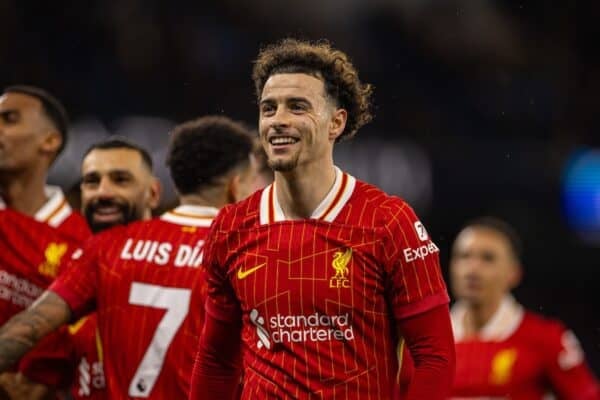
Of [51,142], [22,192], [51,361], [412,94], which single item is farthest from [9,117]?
[412,94]

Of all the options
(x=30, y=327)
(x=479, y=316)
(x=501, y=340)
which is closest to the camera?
(x=30, y=327)

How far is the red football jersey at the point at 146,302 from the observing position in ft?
16.1

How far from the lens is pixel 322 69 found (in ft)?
13.5

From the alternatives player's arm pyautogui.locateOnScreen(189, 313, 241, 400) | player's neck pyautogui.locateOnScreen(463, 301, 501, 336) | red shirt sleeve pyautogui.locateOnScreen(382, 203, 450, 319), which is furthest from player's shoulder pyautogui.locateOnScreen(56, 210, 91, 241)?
player's neck pyautogui.locateOnScreen(463, 301, 501, 336)

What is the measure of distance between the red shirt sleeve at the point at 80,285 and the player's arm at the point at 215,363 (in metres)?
0.84

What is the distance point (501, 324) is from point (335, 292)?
3711 mm

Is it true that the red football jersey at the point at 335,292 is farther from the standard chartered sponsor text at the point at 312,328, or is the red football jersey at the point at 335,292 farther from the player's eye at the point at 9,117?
the player's eye at the point at 9,117

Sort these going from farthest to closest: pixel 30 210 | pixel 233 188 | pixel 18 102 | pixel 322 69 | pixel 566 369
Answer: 1. pixel 566 369
2. pixel 18 102
3. pixel 30 210
4. pixel 233 188
5. pixel 322 69

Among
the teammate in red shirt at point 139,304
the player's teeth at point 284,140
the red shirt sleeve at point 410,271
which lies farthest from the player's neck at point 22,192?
the red shirt sleeve at point 410,271

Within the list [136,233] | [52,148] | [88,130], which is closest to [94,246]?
[136,233]

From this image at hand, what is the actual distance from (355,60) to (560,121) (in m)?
2.16

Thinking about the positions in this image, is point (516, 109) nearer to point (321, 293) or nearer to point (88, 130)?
point (88, 130)

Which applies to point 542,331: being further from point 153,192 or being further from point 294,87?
point 294,87

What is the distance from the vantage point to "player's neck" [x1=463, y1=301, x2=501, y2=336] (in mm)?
7500
